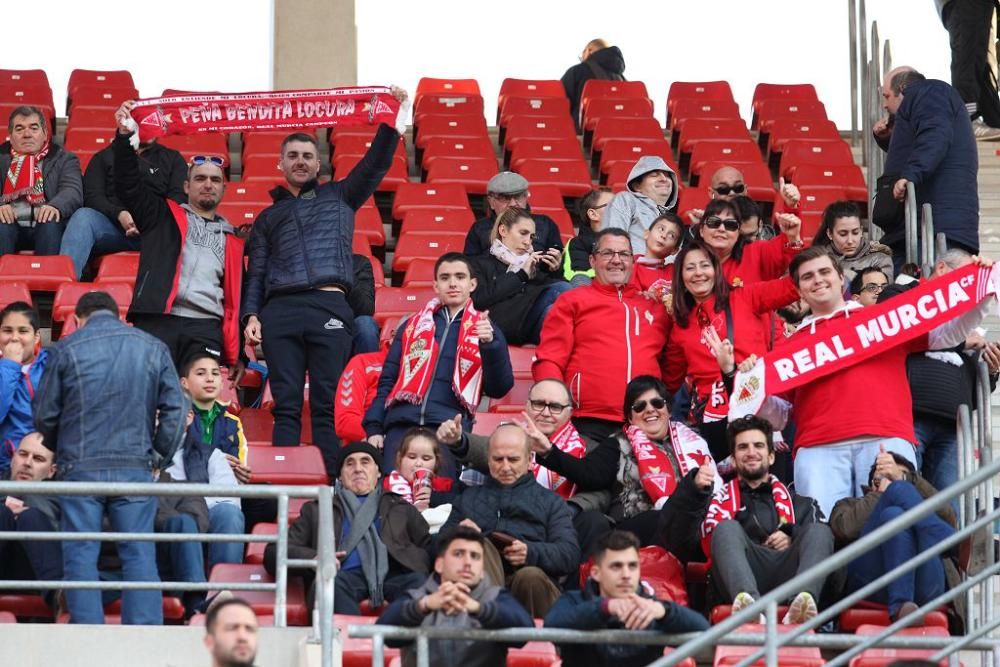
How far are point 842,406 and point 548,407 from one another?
1302 mm

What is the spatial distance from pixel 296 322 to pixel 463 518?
2.02 meters

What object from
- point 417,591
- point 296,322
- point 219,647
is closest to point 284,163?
point 296,322

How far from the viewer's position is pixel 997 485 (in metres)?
10.4

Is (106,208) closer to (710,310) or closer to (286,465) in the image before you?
(286,465)

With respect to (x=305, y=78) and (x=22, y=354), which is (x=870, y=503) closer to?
(x=22, y=354)

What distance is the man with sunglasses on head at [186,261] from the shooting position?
10.7m

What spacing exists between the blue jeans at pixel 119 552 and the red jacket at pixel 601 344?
2.36 meters

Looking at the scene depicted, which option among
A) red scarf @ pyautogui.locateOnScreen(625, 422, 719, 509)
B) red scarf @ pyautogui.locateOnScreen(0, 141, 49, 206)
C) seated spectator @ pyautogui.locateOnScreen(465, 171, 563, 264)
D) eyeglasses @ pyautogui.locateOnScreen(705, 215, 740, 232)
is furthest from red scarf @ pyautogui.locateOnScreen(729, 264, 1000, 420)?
red scarf @ pyautogui.locateOnScreen(0, 141, 49, 206)

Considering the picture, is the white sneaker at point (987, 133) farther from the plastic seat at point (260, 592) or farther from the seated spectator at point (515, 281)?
the plastic seat at point (260, 592)

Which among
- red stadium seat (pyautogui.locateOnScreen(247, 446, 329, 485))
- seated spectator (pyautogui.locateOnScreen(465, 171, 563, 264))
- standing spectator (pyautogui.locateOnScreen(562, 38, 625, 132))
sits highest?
standing spectator (pyautogui.locateOnScreen(562, 38, 625, 132))

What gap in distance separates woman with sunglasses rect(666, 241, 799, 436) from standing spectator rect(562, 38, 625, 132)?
23.5 ft

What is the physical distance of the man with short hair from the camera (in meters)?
6.81

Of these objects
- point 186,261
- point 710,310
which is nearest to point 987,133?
point 710,310

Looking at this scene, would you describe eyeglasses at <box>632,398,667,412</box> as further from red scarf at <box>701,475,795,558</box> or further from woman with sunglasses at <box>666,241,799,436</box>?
red scarf at <box>701,475,795,558</box>
